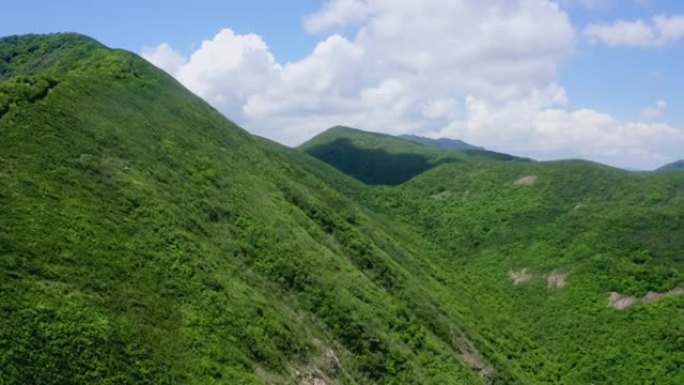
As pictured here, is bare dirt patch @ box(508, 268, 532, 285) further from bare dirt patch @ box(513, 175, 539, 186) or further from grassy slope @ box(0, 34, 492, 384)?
bare dirt patch @ box(513, 175, 539, 186)

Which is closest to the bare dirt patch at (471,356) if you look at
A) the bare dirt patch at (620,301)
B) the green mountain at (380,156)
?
the bare dirt patch at (620,301)

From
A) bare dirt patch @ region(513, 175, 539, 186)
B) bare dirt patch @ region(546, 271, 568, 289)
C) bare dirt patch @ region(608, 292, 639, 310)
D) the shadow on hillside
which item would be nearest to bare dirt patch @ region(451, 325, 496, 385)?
bare dirt patch @ region(608, 292, 639, 310)

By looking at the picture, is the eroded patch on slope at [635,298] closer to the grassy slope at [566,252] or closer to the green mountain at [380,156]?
the grassy slope at [566,252]

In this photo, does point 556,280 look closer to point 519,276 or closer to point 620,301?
point 519,276

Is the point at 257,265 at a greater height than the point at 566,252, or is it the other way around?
the point at 257,265

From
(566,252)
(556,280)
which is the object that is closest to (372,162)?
(566,252)

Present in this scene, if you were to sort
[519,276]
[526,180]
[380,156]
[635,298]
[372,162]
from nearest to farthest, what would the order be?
[635,298] < [519,276] < [526,180] < [372,162] < [380,156]
